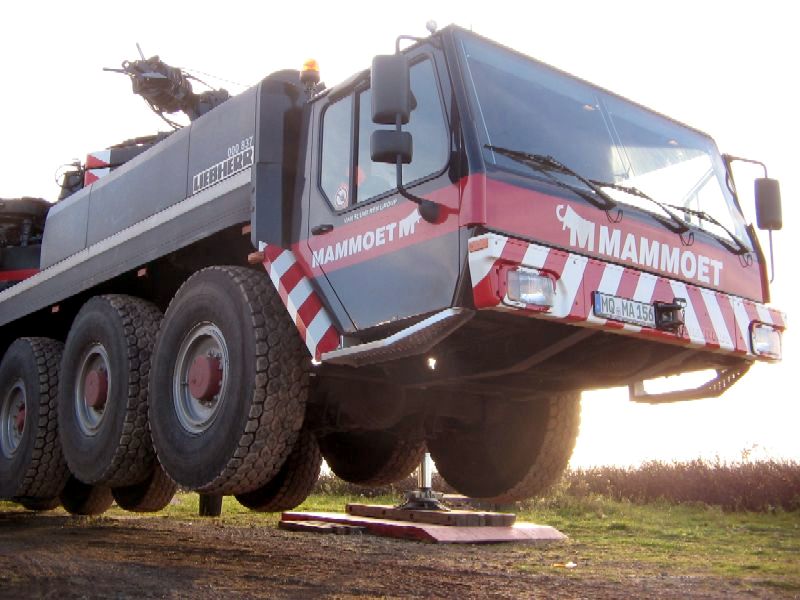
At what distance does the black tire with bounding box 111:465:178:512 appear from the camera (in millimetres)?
6059

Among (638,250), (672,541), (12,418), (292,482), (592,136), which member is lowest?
(672,541)

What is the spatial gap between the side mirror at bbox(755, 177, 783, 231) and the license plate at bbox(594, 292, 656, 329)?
4.71 feet

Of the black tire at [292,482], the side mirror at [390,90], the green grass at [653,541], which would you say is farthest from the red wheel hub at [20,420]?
the side mirror at [390,90]

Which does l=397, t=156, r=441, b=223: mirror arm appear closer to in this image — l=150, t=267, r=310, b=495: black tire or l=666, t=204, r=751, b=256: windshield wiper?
l=150, t=267, r=310, b=495: black tire

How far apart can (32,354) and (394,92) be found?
13.4 feet

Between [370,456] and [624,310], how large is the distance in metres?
2.76

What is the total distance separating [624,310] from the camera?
13.1ft

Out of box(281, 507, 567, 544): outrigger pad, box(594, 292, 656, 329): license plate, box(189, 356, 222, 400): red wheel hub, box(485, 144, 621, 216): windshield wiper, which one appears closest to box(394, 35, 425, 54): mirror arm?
box(485, 144, 621, 216): windshield wiper

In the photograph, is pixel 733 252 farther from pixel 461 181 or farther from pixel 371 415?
pixel 371 415

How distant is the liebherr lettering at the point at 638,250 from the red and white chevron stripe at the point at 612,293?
7 cm

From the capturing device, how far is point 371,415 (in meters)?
5.04

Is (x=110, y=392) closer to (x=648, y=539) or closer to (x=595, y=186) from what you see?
(x=595, y=186)

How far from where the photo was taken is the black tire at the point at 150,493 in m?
6.06

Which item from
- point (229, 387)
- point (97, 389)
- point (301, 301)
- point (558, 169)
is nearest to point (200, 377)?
point (229, 387)
